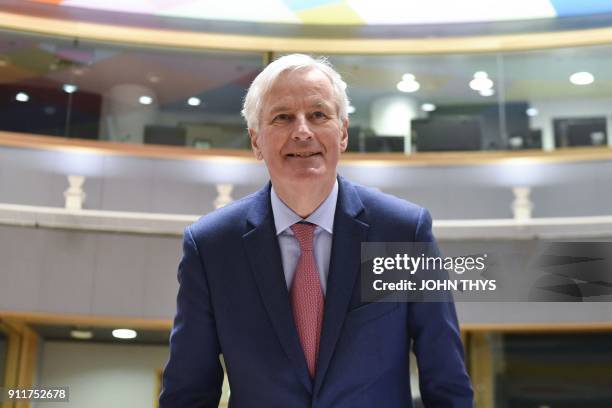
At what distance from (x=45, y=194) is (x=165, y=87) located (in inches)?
57.1

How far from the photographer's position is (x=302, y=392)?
1298 millimetres

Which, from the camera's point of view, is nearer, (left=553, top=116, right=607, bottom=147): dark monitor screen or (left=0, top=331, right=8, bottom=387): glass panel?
(left=0, top=331, right=8, bottom=387): glass panel

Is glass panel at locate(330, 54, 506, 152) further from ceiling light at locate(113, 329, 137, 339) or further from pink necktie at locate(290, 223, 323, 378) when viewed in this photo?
pink necktie at locate(290, 223, 323, 378)

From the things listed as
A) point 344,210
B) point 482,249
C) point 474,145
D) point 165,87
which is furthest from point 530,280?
point 165,87

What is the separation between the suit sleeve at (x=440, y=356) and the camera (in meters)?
1.33

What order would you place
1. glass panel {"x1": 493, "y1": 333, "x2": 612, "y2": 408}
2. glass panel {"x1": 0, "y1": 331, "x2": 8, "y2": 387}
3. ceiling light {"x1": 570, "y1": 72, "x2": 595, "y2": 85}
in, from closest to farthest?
glass panel {"x1": 493, "y1": 333, "x2": 612, "y2": 408} < glass panel {"x1": 0, "y1": 331, "x2": 8, "y2": 387} < ceiling light {"x1": 570, "y1": 72, "x2": 595, "y2": 85}

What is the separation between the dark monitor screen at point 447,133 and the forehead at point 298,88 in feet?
20.1

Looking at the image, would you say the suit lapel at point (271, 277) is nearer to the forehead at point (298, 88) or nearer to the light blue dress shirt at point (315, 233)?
the light blue dress shirt at point (315, 233)

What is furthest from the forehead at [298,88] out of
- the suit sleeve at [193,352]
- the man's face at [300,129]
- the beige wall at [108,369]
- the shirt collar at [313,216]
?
the beige wall at [108,369]

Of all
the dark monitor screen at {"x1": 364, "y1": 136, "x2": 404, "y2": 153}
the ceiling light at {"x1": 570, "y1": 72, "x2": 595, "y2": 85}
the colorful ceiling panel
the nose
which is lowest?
the nose

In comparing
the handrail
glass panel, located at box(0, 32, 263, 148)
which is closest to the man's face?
glass panel, located at box(0, 32, 263, 148)

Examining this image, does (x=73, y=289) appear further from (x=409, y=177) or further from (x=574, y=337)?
(x=574, y=337)

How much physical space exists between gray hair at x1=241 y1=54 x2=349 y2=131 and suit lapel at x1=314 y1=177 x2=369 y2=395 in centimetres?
17

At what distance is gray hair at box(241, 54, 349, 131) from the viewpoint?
56.3 inches
